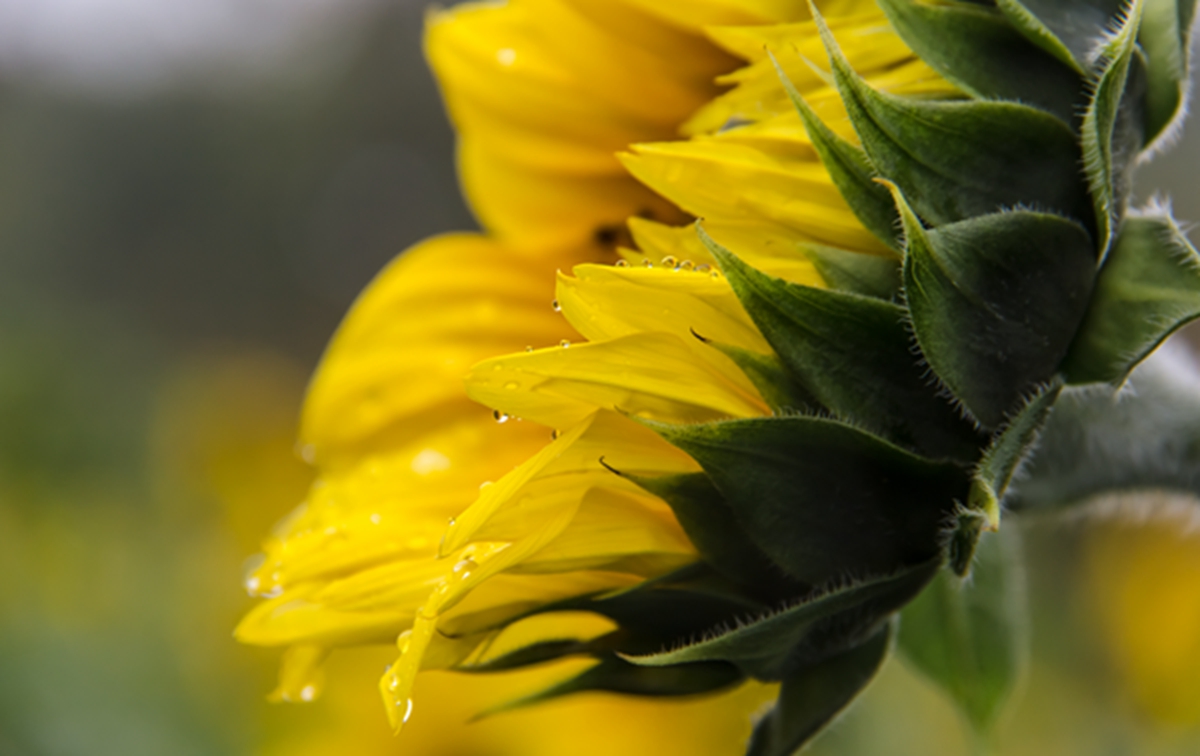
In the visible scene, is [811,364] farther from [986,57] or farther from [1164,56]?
[1164,56]

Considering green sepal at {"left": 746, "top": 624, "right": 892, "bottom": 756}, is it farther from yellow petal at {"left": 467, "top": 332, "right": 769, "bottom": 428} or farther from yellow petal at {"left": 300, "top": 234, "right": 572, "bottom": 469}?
yellow petal at {"left": 300, "top": 234, "right": 572, "bottom": 469}

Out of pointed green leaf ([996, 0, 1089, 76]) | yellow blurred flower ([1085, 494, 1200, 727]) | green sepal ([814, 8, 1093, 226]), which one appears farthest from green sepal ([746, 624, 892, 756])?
yellow blurred flower ([1085, 494, 1200, 727])

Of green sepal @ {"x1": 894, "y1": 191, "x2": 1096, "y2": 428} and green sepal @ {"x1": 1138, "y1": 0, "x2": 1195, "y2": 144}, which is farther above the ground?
green sepal @ {"x1": 1138, "y1": 0, "x2": 1195, "y2": 144}

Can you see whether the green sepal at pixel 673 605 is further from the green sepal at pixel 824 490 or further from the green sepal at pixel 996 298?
the green sepal at pixel 996 298

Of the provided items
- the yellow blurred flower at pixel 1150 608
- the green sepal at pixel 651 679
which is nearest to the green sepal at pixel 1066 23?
the green sepal at pixel 651 679

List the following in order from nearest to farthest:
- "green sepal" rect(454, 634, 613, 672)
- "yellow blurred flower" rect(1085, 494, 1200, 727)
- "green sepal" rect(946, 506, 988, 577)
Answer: "green sepal" rect(946, 506, 988, 577)
"green sepal" rect(454, 634, 613, 672)
"yellow blurred flower" rect(1085, 494, 1200, 727)

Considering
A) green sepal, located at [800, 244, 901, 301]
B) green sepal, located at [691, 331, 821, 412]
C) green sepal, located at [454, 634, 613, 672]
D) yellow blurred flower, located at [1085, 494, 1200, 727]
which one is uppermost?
green sepal, located at [800, 244, 901, 301]

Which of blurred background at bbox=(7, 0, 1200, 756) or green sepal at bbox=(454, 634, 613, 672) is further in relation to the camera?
blurred background at bbox=(7, 0, 1200, 756)

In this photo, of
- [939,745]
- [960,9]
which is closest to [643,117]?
[960,9]
